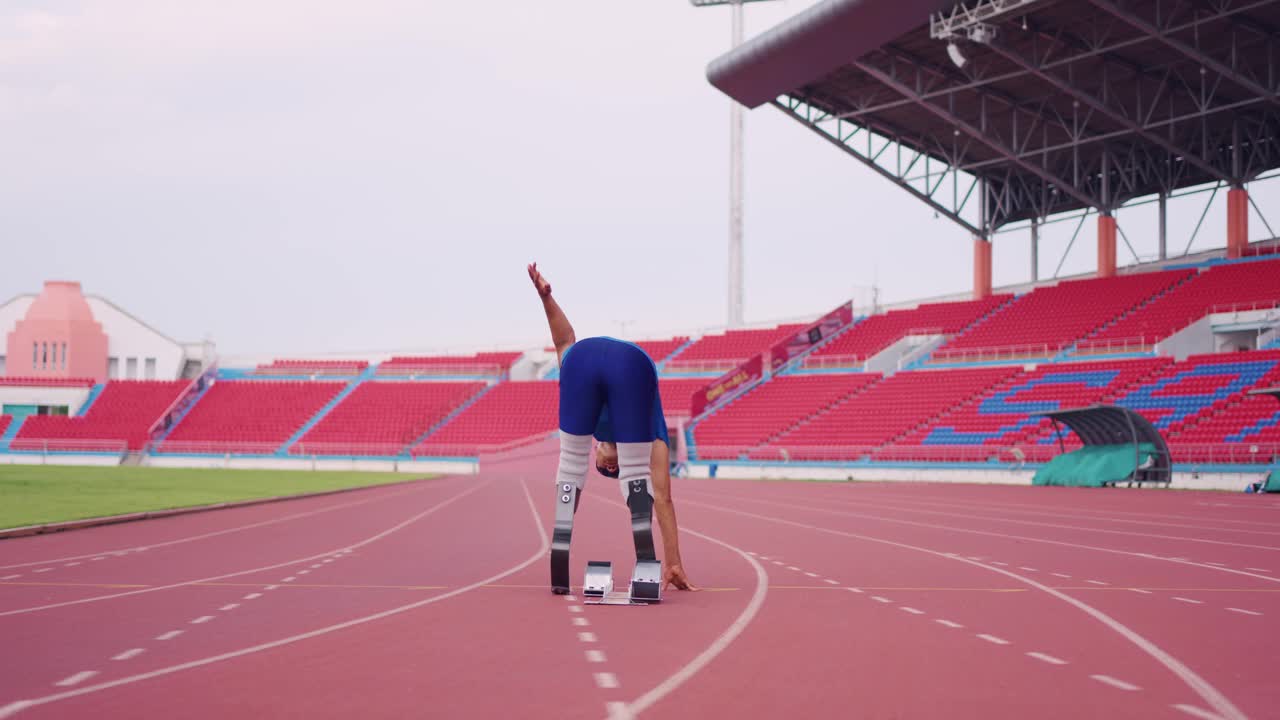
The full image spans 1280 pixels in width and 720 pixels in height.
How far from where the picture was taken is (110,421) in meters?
57.0

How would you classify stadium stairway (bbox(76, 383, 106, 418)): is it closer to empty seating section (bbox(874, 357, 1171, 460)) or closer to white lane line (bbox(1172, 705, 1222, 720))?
empty seating section (bbox(874, 357, 1171, 460))

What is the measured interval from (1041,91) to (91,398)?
51526 mm

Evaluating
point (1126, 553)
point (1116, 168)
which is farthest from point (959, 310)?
point (1126, 553)

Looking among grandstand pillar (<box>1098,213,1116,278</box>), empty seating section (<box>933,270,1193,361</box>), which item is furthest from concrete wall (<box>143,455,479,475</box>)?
grandstand pillar (<box>1098,213,1116,278</box>)

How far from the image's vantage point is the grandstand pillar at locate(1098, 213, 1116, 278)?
48.4 metres

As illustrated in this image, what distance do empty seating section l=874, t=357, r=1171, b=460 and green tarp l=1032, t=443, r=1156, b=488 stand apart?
2.78 metres

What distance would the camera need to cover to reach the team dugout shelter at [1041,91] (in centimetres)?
3512

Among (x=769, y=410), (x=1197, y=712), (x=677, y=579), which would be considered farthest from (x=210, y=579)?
(x=769, y=410)

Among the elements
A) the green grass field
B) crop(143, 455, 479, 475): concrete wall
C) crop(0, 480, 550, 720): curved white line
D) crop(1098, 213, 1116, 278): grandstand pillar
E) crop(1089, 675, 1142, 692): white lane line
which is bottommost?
crop(143, 455, 479, 475): concrete wall

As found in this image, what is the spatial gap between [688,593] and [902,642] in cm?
263

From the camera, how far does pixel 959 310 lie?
53531mm

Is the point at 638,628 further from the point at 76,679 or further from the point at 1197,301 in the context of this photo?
the point at 1197,301

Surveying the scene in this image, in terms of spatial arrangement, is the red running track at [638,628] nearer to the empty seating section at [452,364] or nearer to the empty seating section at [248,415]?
the empty seating section at [248,415]

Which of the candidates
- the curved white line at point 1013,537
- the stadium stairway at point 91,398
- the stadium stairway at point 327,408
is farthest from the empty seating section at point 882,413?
the stadium stairway at point 91,398
